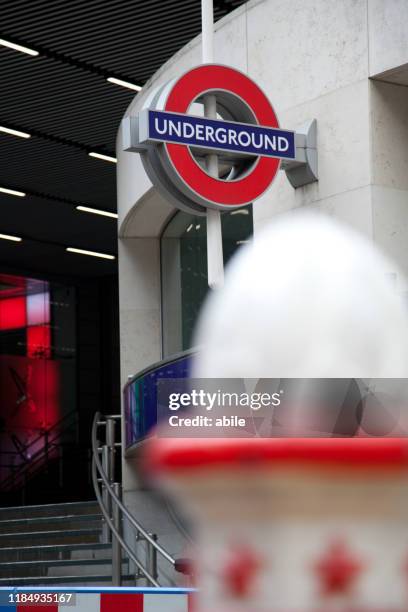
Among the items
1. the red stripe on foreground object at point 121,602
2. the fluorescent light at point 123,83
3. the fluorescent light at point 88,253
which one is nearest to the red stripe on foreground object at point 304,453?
the red stripe on foreground object at point 121,602

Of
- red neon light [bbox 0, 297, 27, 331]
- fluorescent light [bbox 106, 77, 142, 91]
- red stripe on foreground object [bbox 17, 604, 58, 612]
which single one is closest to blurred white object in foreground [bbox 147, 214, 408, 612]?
red stripe on foreground object [bbox 17, 604, 58, 612]

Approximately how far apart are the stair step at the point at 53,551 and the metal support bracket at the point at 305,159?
463 centimetres

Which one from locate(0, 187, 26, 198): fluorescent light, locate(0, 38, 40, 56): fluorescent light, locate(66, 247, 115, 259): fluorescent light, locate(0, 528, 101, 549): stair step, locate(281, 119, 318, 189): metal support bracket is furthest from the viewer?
locate(66, 247, 115, 259): fluorescent light

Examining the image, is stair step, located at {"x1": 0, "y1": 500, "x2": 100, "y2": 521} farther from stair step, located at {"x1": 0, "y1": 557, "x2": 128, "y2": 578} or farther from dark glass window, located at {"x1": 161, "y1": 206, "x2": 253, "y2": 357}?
stair step, located at {"x1": 0, "y1": 557, "x2": 128, "y2": 578}

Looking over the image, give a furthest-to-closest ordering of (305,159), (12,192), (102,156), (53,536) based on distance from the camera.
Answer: (12,192) < (102,156) < (53,536) < (305,159)

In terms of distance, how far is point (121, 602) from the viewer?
4184mm

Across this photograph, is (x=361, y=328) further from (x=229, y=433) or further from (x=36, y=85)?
(x=36, y=85)

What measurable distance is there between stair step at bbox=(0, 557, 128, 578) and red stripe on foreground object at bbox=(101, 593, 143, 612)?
21.6ft

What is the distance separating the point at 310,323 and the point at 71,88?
45.0 ft

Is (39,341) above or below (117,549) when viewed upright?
above

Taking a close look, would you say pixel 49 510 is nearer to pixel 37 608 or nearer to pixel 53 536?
pixel 53 536

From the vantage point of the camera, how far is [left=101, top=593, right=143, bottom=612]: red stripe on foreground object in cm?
414

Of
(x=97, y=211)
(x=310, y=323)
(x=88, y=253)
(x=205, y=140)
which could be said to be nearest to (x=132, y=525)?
(x=205, y=140)

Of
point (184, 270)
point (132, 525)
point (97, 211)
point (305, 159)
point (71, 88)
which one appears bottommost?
point (132, 525)
